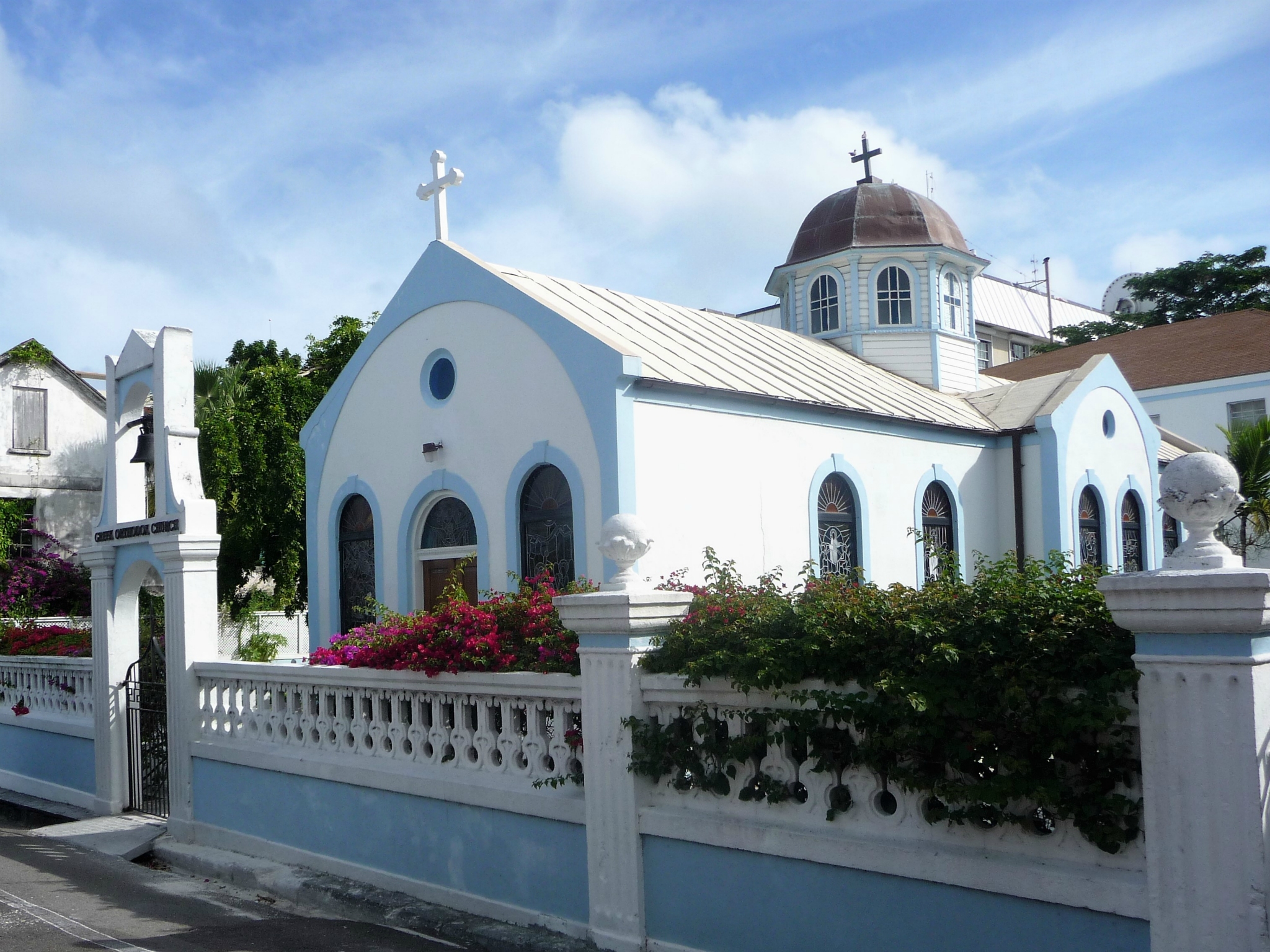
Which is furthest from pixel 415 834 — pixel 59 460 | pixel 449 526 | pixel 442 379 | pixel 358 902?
pixel 59 460

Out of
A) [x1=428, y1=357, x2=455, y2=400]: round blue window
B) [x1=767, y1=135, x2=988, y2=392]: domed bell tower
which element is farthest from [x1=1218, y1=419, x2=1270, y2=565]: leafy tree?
[x1=428, y1=357, x2=455, y2=400]: round blue window

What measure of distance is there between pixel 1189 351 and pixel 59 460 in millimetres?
28004

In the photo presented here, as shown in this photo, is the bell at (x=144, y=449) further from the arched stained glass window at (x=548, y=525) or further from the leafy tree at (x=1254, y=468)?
the leafy tree at (x=1254, y=468)

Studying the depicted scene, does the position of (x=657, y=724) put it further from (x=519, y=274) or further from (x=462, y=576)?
(x=519, y=274)

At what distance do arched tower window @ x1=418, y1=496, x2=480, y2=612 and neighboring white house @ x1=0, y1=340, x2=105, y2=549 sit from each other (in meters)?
14.1

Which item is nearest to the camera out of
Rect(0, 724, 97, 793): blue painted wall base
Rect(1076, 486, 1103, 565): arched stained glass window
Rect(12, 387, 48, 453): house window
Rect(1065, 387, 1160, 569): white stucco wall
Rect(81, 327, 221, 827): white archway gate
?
Rect(81, 327, 221, 827): white archway gate

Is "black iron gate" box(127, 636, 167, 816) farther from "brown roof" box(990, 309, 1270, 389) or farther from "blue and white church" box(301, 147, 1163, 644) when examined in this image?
"brown roof" box(990, 309, 1270, 389)

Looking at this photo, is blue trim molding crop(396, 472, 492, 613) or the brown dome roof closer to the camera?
blue trim molding crop(396, 472, 492, 613)

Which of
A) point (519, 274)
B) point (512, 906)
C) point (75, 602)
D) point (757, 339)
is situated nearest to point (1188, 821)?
point (512, 906)

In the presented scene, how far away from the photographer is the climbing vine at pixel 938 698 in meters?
4.40

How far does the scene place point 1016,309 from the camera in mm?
50312

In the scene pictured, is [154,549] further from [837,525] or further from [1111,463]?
[1111,463]

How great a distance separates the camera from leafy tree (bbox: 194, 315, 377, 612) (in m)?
19.2

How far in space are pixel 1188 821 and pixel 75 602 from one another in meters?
22.7
